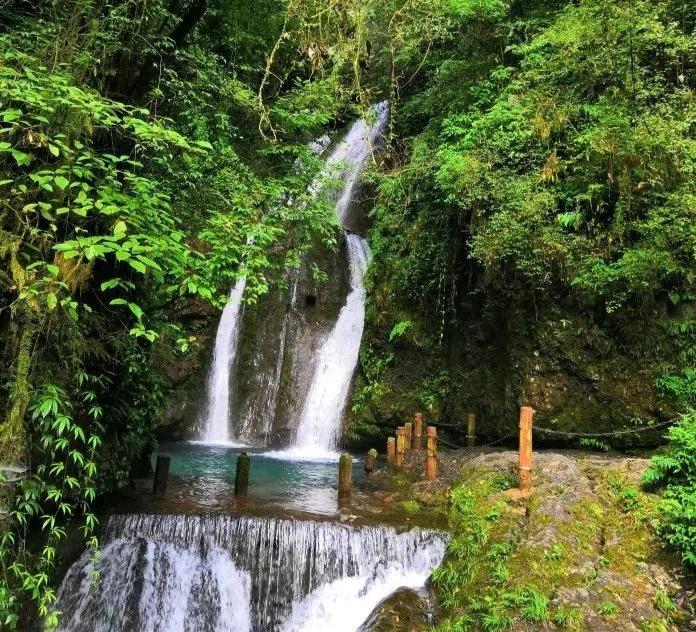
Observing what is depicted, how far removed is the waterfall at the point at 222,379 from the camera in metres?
16.0

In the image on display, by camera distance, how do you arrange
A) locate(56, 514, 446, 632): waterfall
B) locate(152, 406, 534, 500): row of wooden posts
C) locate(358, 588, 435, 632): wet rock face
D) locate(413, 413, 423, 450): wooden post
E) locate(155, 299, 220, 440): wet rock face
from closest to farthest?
locate(358, 588, 435, 632): wet rock face
locate(56, 514, 446, 632): waterfall
locate(152, 406, 534, 500): row of wooden posts
locate(413, 413, 423, 450): wooden post
locate(155, 299, 220, 440): wet rock face

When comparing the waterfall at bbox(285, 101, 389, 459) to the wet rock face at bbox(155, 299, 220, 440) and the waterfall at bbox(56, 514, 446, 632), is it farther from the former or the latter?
the waterfall at bbox(56, 514, 446, 632)

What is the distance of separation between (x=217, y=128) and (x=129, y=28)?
1869mm

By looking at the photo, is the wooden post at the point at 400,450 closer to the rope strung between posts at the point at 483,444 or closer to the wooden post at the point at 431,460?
the wooden post at the point at 431,460

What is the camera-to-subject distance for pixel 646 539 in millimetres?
5801

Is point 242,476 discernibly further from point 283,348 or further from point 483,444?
point 283,348

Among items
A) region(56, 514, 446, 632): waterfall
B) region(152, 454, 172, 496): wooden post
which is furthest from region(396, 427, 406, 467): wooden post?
region(152, 454, 172, 496): wooden post

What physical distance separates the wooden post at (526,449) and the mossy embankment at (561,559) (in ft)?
0.67

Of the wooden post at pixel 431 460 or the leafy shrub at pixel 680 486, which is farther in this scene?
the wooden post at pixel 431 460

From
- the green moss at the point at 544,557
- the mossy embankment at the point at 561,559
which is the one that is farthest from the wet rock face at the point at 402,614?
the green moss at the point at 544,557

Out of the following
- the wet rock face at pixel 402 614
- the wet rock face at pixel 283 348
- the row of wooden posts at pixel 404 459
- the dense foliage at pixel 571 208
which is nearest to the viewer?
the wet rock face at pixel 402 614

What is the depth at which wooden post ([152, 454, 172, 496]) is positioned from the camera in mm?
8031

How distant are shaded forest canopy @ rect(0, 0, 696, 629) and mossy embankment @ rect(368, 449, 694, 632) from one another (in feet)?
11.9

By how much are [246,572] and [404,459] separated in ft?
14.5
